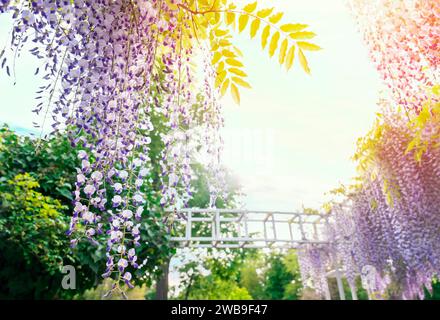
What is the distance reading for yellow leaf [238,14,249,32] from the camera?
64.8 inches

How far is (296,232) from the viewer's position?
821 centimetres

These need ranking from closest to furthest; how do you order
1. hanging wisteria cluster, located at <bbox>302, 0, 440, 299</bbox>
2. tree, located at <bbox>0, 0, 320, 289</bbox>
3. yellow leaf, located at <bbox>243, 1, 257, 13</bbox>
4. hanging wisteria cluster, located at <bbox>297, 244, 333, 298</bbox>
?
tree, located at <bbox>0, 0, 320, 289</bbox>, yellow leaf, located at <bbox>243, 1, 257, 13</bbox>, hanging wisteria cluster, located at <bbox>302, 0, 440, 299</bbox>, hanging wisteria cluster, located at <bbox>297, 244, 333, 298</bbox>

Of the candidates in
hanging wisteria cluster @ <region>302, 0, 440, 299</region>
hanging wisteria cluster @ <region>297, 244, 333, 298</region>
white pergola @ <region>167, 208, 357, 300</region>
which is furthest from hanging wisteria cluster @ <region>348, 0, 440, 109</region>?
hanging wisteria cluster @ <region>297, 244, 333, 298</region>

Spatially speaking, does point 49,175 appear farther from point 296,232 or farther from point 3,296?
point 296,232

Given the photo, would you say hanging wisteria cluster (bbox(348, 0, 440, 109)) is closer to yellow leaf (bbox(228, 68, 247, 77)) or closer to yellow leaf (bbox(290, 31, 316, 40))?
yellow leaf (bbox(290, 31, 316, 40))

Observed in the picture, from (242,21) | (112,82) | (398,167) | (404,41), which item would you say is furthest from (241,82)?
(398,167)

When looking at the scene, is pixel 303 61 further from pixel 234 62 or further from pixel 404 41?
pixel 404 41

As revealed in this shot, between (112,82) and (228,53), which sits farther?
(228,53)

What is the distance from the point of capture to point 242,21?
166 cm

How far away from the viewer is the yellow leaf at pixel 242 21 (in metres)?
1.65

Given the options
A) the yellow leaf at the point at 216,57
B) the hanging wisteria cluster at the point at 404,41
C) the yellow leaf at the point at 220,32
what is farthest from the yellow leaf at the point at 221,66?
the hanging wisteria cluster at the point at 404,41

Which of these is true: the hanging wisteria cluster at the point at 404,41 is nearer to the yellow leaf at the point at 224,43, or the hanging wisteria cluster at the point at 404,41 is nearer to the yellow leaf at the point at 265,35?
the yellow leaf at the point at 265,35

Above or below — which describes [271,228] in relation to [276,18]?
above

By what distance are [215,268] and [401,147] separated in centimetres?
900
